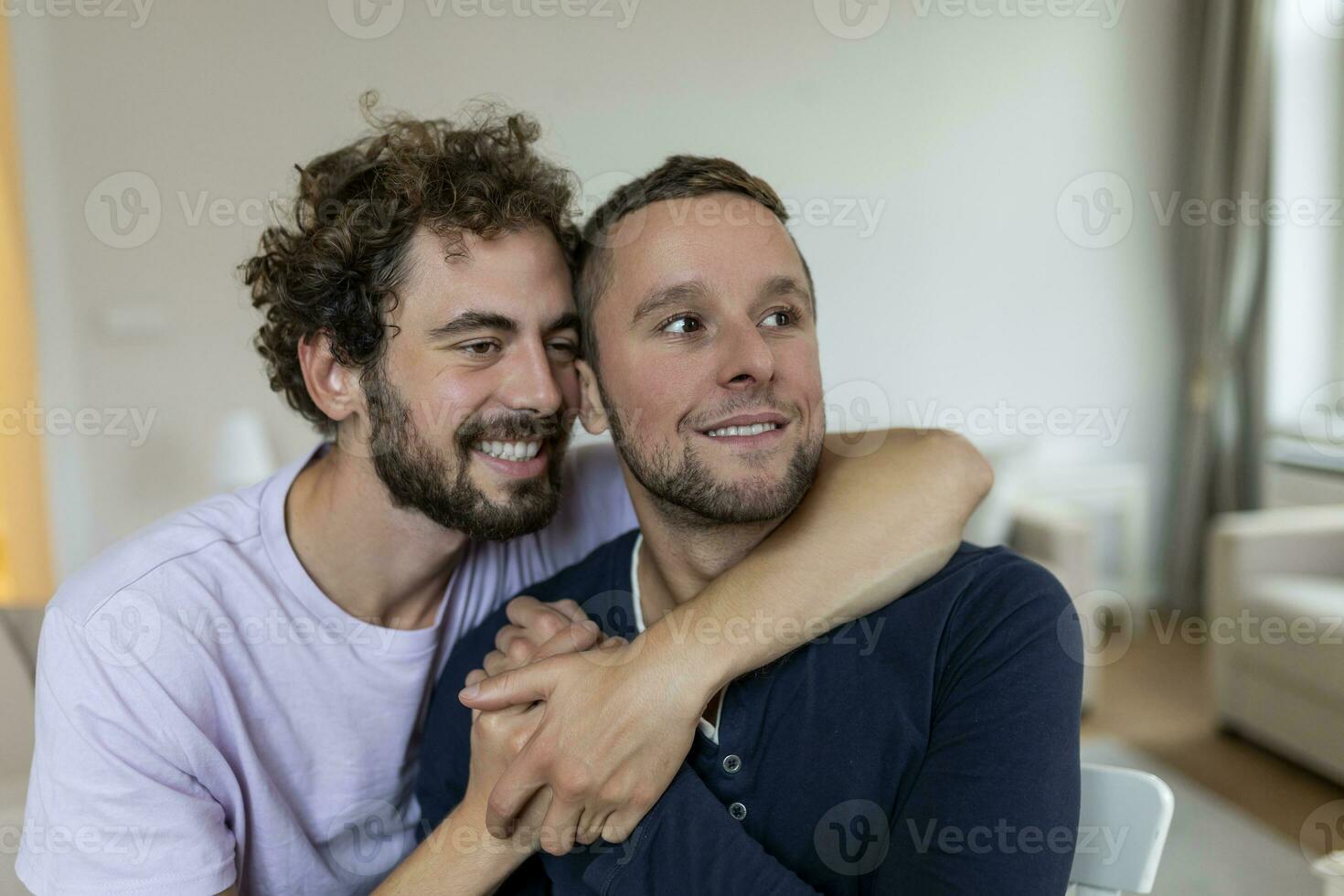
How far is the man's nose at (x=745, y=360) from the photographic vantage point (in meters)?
1.27

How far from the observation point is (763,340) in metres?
1.34

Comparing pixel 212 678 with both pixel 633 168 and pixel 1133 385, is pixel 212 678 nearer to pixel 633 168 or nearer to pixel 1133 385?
pixel 633 168

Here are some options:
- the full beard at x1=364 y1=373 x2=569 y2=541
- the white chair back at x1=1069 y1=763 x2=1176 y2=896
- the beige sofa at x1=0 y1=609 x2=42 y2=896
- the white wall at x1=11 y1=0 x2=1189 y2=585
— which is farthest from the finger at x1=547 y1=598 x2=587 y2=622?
the white wall at x1=11 y1=0 x2=1189 y2=585

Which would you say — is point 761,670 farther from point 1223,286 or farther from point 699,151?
point 1223,286

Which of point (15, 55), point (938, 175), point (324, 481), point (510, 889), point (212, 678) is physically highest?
point (15, 55)

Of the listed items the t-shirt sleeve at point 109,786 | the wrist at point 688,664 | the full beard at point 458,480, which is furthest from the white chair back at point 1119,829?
the t-shirt sleeve at point 109,786

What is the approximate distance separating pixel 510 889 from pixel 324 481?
629mm

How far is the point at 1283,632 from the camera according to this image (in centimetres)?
300

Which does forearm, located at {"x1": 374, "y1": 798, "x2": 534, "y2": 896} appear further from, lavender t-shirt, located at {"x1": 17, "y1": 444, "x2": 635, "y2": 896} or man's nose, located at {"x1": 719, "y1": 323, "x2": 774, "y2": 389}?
man's nose, located at {"x1": 719, "y1": 323, "x2": 774, "y2": 389}

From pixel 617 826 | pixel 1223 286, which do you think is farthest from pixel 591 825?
pixel 1223 286

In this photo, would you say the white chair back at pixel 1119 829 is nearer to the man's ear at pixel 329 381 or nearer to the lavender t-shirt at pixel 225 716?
the lavender t-shirt at pixel 225 716

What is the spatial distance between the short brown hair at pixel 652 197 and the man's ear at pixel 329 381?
357mm

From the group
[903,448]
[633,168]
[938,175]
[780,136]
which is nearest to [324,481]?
[903,448]

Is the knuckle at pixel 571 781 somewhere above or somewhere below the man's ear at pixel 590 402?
below
